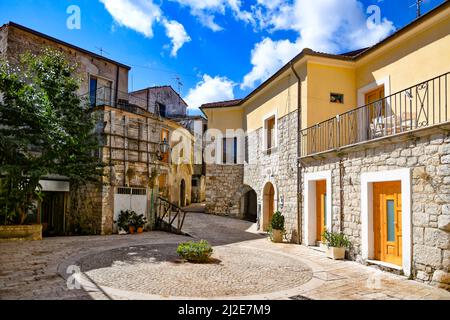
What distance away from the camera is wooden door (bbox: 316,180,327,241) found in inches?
431

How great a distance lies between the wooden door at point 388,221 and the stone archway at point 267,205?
681 cm

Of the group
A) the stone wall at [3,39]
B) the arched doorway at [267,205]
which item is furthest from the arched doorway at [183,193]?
the stone wall at [3,39]

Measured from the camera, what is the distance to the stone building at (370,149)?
6645mm

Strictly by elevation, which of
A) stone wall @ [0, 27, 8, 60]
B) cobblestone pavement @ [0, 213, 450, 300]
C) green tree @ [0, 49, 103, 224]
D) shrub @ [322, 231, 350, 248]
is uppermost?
stone wall @ [0, 27, 8, 60]

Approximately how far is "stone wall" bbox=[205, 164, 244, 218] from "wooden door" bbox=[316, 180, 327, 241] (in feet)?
24.9

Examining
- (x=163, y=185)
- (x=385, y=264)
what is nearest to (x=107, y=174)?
(x=163, y=185)

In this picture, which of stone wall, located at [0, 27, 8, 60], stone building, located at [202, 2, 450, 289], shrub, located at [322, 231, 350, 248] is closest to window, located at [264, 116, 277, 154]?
stone building, located at [202, 2, 450, 289]

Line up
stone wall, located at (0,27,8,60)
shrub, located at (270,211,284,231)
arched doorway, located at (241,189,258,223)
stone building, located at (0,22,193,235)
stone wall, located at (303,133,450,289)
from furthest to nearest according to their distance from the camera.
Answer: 1. arched doorway, located at (241,189,258,223)
2. stone wall, located at (0,27,8,60)
3. stone building, located at (0,22,193,235)
4. shrub, located at (270,211,284,231)
5. stone wall, located at (303,133,450,289)

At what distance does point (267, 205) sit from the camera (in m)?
15.3

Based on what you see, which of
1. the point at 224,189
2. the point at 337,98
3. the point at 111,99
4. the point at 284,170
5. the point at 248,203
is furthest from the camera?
the point at 111,99

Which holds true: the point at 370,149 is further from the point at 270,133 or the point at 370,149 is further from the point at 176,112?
the point at 176,112

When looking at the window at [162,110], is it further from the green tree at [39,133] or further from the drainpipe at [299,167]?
the drainpipe at [299,167]

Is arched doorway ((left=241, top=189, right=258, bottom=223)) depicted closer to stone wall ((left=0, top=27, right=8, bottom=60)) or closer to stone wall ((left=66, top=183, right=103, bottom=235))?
stone wall ((left=66, top=183, right=103, bottom=235))

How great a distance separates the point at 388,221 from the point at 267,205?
7.49m
